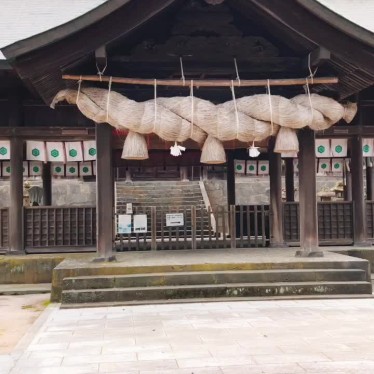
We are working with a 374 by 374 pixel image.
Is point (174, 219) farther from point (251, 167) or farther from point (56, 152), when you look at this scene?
point (251, 167)

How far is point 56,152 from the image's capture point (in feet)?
38.2

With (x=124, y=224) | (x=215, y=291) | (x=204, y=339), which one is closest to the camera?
(x=204, y=339)

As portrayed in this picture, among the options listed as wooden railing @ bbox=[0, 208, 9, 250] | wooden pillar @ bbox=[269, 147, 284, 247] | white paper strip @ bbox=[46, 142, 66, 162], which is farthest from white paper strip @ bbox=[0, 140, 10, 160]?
wooden pillar @ bbox=[269, 147, 284, 247]

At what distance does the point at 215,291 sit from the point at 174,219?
372cm

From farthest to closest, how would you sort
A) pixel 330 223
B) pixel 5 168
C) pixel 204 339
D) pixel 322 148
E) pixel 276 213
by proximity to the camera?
pixel 5 168, pixel 322 148, pixel 330 223, pixel 276 213, pixel 204 339

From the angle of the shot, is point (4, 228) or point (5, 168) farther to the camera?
point (5, 168)

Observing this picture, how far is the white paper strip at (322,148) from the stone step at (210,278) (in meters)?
4.36

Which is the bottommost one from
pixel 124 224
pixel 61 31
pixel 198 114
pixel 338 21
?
pixel 124 224

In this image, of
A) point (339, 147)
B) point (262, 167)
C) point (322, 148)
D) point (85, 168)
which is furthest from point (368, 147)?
point (85, 168)

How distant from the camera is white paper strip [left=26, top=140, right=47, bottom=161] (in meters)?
11.4

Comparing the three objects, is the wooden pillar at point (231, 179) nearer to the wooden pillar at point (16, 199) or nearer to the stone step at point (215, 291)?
the wooden pillar at point (16, 199)

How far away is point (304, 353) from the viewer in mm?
5078

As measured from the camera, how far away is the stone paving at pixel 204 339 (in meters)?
4.75

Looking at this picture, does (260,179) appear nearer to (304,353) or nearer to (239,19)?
(239,19)
